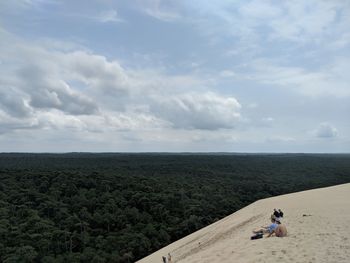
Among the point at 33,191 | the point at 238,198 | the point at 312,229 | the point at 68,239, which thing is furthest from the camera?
the point at 238,198

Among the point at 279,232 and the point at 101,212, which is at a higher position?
the point at 279,232

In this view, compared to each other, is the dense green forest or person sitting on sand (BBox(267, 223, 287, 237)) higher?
person sitting on sand (BBox(267, 223, 287, 237))

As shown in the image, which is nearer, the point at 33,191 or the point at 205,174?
the point at 33,191

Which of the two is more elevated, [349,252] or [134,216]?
[349,252]

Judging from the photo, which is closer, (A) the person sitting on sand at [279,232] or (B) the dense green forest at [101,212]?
(A) the person sitting on sand at [279,232]

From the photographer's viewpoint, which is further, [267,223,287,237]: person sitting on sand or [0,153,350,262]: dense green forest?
[0,153,350,262]: dense green forest

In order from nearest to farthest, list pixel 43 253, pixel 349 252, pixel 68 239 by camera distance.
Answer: pixel 349 252 → pixel 43 253 → pixel 68 239

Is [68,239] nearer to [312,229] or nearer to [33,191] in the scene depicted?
[33,191]

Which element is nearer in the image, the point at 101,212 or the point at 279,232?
the point at 279,232

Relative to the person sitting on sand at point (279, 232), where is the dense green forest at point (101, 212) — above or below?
below

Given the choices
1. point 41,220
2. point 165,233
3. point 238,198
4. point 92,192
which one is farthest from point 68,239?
point 238,198

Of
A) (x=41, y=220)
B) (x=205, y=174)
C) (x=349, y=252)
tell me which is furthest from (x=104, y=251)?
(x=205, y=174)
